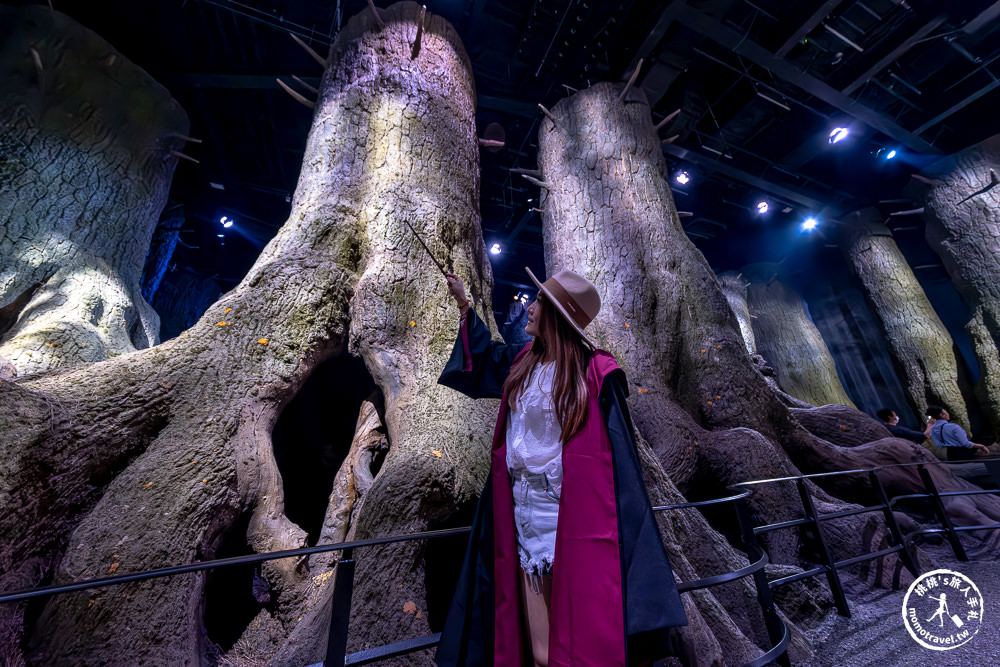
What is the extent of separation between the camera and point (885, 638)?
7.13 feet

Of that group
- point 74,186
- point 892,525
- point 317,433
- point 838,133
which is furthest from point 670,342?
point 838,133

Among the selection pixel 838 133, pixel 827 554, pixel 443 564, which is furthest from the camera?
pixel 838 133

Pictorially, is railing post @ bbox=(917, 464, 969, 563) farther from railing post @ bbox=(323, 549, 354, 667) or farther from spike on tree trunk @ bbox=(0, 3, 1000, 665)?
railing post @ bbox=(323, 549, 354, 667)

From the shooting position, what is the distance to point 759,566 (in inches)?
60.5

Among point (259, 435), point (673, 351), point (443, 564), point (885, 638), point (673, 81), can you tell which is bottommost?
point (885, 638)

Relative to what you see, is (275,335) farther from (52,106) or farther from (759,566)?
(52,106)

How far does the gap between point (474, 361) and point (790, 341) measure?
13250mm

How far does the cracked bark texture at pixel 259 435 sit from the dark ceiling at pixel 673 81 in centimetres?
410

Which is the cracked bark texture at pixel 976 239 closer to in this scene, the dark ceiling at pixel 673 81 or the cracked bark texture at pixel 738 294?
the dark ceiling at pixel 673 81

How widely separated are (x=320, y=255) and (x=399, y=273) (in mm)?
573

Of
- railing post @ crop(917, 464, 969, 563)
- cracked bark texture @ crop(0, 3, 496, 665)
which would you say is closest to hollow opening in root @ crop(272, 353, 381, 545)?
cracked bark texture @ crop(0, 3, 496, 665)

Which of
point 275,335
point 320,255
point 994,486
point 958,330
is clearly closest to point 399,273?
point 320,255

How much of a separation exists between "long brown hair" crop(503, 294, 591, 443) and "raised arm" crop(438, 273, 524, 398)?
24cm

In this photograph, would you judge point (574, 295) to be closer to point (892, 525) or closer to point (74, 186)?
point (892, 525)
